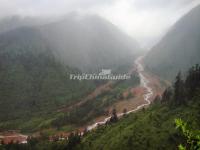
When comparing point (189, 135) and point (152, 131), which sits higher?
point (189, 135)

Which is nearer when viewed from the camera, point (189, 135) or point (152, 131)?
point (189, 135)

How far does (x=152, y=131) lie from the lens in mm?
105250

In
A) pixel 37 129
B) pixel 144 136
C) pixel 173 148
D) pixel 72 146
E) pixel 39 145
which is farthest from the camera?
pixel 37 129

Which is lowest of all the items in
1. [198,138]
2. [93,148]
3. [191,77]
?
[93,148]

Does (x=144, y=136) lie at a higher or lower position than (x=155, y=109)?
lower

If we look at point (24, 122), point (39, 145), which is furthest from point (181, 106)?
point (24, 122)

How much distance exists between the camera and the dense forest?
98.9 metres

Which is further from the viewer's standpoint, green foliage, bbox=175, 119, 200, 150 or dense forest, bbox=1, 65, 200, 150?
dense forest, bbox=1, 65, 200, 150

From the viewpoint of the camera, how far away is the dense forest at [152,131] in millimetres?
98875

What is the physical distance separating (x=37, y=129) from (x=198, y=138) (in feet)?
550

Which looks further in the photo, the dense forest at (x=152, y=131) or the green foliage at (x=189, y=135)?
the dense forest at (x=152, y=131)

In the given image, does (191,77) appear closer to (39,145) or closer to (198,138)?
(39,145)

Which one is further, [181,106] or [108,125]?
[108,125]

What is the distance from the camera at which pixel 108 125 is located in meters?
135
